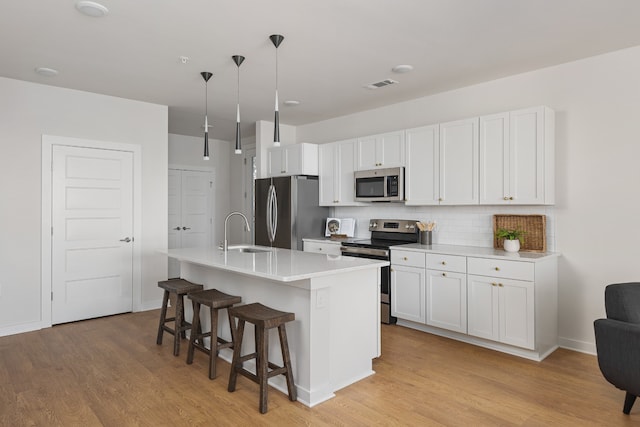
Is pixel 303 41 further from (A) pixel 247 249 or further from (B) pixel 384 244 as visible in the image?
(B) pixel 384 244

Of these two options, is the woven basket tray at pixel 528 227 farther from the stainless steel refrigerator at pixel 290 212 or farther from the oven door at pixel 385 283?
the stainless steel refrigerator at pixel 290 212

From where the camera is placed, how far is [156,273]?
5.20 metres

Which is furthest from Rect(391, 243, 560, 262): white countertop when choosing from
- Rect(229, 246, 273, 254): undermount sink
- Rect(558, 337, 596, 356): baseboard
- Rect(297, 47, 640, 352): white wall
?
Rect(229, 246, 273, 254): undermount sink

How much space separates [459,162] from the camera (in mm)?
4129

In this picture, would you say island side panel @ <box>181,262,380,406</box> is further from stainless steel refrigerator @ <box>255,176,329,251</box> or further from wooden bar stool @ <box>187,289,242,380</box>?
stainless steel refrigerator @ <box>255,176,329,251</box>

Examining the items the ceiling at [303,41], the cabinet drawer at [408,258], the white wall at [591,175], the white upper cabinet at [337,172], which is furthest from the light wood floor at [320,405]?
the ceiling at [303,41]

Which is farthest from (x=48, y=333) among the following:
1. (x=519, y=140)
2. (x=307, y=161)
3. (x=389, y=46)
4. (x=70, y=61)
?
(x=519, y=140)

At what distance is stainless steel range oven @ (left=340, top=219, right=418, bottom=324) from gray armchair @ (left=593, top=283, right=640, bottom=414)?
218 centimetres

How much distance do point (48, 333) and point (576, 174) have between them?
17.7 feet

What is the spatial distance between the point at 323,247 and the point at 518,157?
2.55 meters

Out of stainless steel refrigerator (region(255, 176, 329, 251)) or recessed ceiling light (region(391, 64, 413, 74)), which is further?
stainless steel refrigerator (region(255, 176, 329, 251))

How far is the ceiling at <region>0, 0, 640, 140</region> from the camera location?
271cm

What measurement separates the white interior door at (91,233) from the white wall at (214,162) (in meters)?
2.44

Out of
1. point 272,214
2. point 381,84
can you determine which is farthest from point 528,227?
point 272,214
